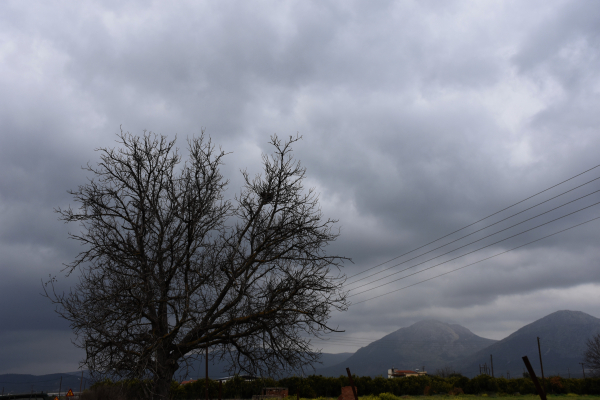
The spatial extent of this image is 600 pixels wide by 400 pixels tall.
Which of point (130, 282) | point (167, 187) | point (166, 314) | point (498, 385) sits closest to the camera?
point (130, 282)

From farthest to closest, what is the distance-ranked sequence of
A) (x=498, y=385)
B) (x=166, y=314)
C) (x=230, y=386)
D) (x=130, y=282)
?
(x=498, y=385), (x=230, y=386), (x=166, y=314), (x=130, y=282)

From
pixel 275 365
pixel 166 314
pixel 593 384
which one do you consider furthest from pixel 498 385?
pixel 166 314

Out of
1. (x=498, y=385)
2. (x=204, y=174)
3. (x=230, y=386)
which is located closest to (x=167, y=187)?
(x=204, y=174)

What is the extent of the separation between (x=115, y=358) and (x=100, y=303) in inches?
62.7

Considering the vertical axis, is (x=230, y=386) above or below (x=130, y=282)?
below

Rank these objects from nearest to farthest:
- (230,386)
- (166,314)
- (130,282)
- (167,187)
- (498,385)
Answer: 1. (130,282)
2. (166,314)
3. (167,187)
4. (230,386)
5. (498,385)

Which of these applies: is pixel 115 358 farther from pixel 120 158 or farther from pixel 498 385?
pixel 498 385

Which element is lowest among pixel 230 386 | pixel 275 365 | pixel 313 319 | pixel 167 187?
pixel 230 386

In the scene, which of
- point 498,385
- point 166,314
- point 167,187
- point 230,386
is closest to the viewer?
point 166,314

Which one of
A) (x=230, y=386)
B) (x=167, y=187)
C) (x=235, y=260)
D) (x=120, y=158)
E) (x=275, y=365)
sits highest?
(x=120, y=158)

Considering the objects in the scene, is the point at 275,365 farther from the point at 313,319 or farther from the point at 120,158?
the point at 120,158

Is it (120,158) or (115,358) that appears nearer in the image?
(115,358)

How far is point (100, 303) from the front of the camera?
11.0m

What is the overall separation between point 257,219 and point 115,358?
5.44 meters
